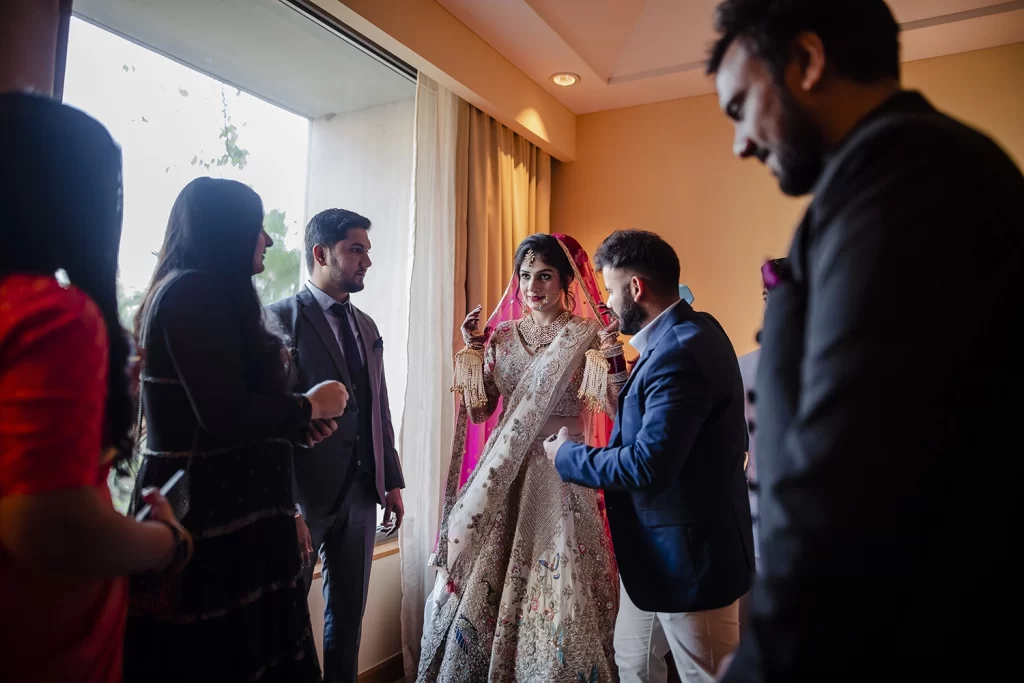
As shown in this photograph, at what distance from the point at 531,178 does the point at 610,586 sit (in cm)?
236

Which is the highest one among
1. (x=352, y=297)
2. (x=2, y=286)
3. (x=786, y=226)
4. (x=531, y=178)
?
(x=531, y=178)

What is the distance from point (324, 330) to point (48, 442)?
4.14 ft

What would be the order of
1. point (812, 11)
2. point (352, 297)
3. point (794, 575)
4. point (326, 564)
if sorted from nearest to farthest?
point (794, 575) < point (812, 11) < point (326, 564) < point (352, 297)

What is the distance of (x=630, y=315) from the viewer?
1.71m

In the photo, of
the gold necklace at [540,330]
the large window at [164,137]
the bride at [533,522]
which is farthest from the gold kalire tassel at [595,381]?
the large window at [164,137]

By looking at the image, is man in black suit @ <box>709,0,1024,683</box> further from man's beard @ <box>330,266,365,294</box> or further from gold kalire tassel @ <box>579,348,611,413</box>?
man's beard @ <box>330,266,365,294</box>

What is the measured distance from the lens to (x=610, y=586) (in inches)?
80.9

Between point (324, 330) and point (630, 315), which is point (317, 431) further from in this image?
point (630, 315)

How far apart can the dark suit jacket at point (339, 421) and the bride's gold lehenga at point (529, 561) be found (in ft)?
1.16

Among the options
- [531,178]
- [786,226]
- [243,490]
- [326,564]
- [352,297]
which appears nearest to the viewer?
[243,490]

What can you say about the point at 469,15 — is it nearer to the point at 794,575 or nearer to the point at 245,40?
the point at 245,40

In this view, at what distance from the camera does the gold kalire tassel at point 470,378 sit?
2.30 meters

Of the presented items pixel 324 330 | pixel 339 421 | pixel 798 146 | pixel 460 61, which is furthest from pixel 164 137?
pixel 798 146

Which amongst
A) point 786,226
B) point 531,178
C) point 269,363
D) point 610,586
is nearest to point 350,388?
point 269,363
